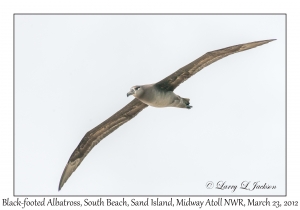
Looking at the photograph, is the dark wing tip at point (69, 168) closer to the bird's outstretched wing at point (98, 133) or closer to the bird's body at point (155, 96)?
the bird's outstretched wing at point (98, 133)

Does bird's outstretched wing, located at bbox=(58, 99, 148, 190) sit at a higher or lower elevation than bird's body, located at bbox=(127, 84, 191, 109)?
lower

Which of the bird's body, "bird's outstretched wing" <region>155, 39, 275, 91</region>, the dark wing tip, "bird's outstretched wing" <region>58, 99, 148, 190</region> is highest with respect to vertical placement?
"bird's outstretched wing" <region>155, 39, 275, 91</region>

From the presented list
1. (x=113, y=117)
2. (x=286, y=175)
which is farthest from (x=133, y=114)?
(x=286, y=175)

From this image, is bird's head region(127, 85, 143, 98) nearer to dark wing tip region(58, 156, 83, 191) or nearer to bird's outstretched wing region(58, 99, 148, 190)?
bird's outstretched wing region(58, 99, 148, 190)

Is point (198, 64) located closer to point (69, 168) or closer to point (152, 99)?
point (152, 99)

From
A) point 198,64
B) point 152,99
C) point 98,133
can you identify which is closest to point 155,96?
point 152,99

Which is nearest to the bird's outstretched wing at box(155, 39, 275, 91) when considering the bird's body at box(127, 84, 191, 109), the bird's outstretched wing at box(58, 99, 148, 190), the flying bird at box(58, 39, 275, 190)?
the flying bird at box(58, 39, 275, 190)

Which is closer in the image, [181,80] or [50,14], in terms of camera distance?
[181,80]
